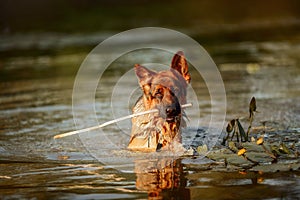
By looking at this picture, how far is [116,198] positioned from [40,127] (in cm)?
358

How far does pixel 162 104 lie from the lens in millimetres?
6992

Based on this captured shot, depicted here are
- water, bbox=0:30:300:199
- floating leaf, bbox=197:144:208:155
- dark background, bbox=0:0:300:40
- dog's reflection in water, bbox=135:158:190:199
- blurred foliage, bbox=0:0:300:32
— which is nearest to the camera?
dog's reflection in water, bbox=135:158:190:199

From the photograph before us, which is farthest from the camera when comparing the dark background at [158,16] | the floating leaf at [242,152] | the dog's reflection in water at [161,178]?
the dark background at [158,16]

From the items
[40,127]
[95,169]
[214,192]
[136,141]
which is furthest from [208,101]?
[214,192]

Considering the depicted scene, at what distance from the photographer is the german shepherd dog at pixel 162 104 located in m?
7.03

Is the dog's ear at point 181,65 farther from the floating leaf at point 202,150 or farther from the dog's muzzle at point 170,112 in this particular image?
the floating leaf at point 202,150

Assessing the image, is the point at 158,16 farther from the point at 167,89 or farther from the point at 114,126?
the point at 167,89

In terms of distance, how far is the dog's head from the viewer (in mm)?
7008

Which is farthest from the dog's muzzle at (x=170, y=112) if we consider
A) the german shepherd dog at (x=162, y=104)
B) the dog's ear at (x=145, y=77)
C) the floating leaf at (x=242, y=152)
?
the floating leaf at (x=242, y=152)

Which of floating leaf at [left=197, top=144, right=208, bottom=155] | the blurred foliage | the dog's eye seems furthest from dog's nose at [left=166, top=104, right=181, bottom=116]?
the blurred foliage

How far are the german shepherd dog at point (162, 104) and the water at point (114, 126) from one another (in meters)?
0.22

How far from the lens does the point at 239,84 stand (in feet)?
38.2

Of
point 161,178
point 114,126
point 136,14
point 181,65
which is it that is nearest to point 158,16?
point 136,14

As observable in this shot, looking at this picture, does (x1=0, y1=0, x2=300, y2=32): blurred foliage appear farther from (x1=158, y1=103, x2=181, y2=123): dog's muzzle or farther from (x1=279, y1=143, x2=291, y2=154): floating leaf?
(x1=279, y1=143, x2=291, y2=154): floating leaf
